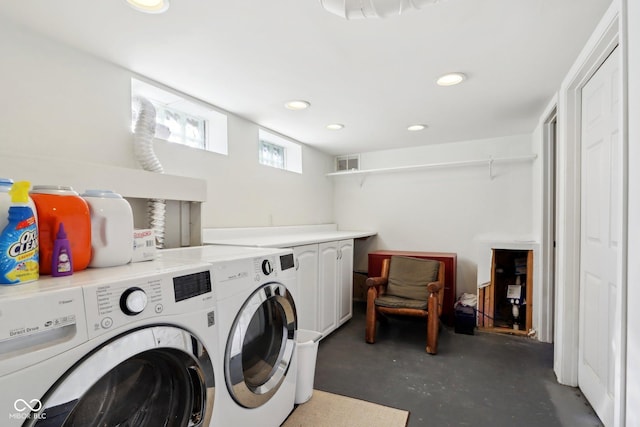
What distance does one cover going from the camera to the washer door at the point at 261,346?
1.22 meters

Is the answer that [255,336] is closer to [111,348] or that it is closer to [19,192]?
[111,348]

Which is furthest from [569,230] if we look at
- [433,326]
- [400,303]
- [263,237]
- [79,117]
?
[79,117]

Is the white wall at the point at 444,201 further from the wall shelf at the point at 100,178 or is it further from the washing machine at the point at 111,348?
the washing machine at the point at 111,348

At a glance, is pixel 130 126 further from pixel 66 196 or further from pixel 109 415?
pixel 109 415

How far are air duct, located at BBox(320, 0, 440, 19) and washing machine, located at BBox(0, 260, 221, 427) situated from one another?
3.45 feet

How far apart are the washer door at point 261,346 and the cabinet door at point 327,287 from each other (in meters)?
0.97

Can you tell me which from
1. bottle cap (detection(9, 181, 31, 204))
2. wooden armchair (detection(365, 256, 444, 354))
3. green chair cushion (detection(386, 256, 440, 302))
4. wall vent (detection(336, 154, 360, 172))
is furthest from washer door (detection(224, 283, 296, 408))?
wall vent (detection(336, 154, 360, 172))

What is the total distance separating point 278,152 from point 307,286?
1.74m

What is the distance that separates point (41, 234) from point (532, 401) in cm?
254

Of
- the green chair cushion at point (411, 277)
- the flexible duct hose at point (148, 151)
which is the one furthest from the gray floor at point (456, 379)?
the flexible duct hose at point (148, 151)

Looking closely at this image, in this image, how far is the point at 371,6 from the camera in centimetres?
106

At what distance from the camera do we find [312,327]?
2.45 metres

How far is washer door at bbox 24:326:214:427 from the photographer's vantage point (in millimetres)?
679

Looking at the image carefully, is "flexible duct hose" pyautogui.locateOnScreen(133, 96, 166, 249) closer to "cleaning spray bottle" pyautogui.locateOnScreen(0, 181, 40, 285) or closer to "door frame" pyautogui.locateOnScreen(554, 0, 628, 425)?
"cleaning spray bottle" pyautogui.locateOnScreen(0, 181, 40, 285)
